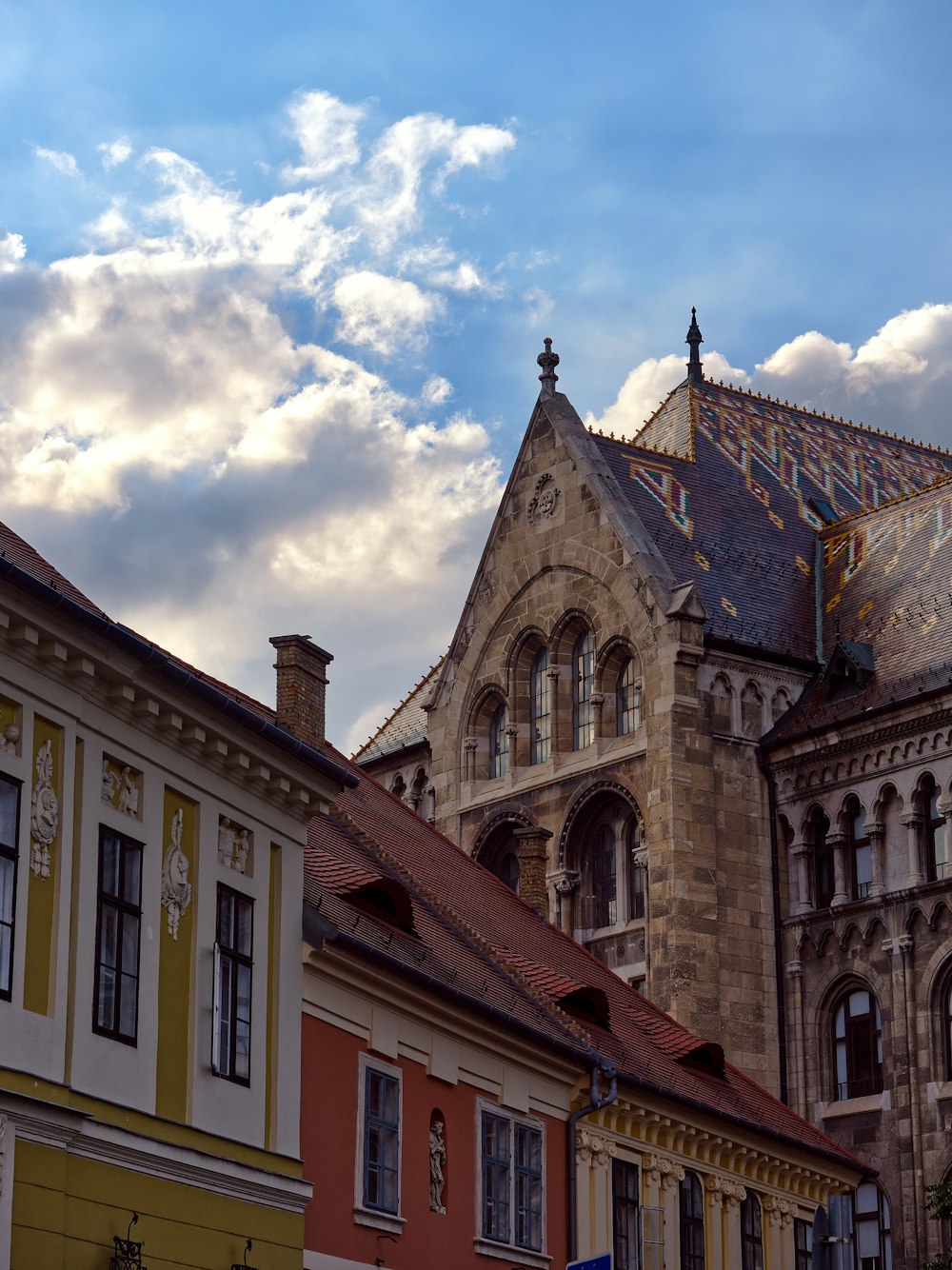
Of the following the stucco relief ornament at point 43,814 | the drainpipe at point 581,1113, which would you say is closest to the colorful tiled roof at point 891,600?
the drainpipe at point 581,1113

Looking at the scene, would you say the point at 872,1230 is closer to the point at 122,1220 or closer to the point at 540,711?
the point at 540,711

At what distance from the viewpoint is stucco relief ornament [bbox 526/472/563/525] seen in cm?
5400

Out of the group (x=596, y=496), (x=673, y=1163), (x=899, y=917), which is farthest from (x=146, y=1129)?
(x=596, y=496)

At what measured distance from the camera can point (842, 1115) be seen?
47.1 m

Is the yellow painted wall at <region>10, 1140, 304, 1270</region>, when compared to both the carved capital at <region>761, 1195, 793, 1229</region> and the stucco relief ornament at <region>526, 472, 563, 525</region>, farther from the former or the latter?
the stucco relief ornament at <region>526, 472, 563, 525</region>

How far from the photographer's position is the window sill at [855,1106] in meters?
46.5

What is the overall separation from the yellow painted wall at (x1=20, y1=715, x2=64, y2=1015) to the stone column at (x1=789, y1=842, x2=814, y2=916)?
3165cm

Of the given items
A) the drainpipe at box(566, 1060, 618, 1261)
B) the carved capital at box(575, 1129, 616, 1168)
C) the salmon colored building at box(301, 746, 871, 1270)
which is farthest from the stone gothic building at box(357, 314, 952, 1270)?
the drainpipe at box(566, 1060, 618, 1261)

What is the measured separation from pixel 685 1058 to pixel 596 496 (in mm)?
20026

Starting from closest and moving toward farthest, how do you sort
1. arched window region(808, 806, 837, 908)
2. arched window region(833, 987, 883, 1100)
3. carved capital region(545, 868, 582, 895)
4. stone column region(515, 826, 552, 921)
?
stone column region(515, 826, 552, 921) → arched window region(833, 987, 883, 1100) → arched window region(808, 806, 837, 908) → carved capital region(545, 868, 582, 895)

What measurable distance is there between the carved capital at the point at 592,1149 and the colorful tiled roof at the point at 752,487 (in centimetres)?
2095

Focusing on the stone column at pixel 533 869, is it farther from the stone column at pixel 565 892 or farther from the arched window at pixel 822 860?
the stone column at pixel 565 892

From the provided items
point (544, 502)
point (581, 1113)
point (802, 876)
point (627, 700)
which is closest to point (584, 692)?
point (627, 700)

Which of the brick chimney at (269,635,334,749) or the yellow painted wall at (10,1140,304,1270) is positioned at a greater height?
the brick chimney at (269,635,334,749)
